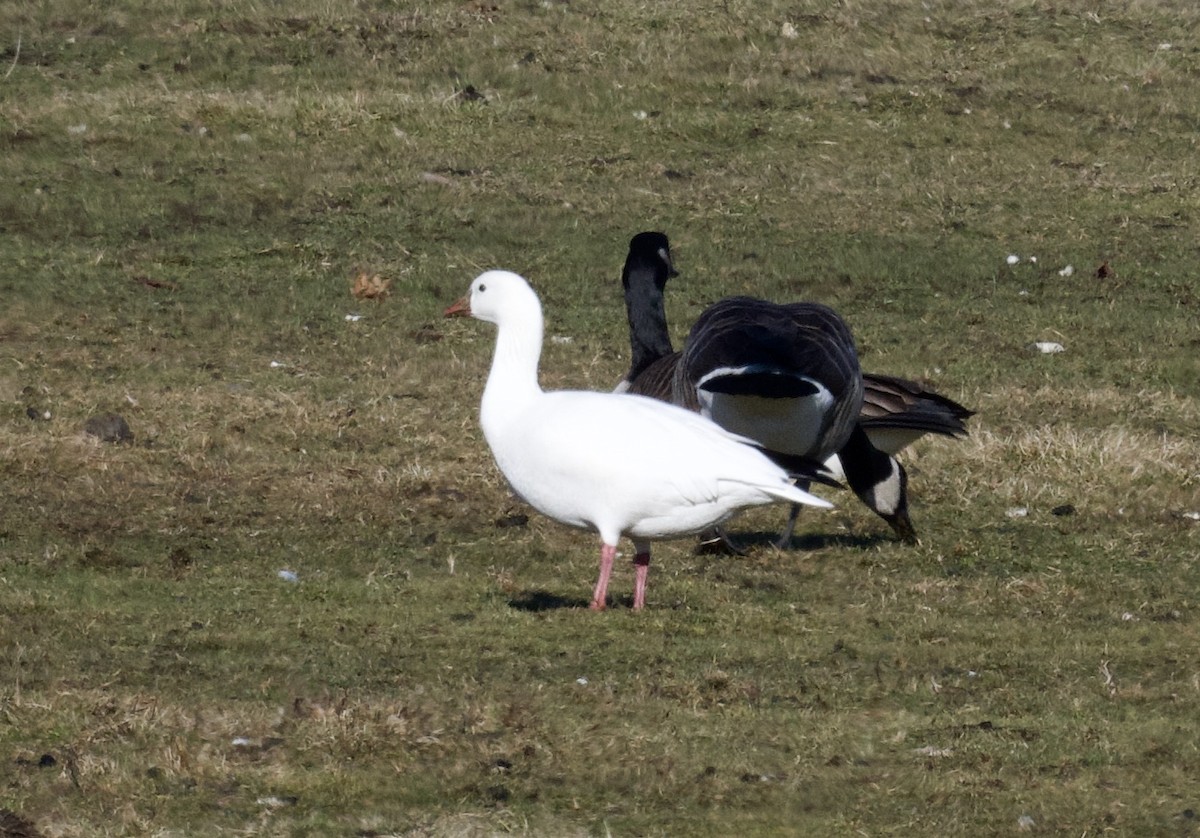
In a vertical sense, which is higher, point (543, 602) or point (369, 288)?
point (369, 288)

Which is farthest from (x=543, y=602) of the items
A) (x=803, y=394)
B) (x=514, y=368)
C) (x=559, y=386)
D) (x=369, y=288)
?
(x=369, y=288)

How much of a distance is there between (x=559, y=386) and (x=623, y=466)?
14.3 feet

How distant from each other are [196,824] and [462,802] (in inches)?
29.5

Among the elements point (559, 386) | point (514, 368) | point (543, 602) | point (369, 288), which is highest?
point (369, 288)

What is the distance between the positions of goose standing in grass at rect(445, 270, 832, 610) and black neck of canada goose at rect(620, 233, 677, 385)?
10.0ft

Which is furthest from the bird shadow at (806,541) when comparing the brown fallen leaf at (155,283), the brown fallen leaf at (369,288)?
the brown fallen leaf at (155,283)

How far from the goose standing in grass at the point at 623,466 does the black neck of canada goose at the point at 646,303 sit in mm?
3056

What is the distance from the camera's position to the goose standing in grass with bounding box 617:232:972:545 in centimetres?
742

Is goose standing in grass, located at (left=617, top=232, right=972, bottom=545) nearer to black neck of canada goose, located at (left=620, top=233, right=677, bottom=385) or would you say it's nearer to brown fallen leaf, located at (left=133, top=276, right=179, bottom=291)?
black neck of canada goose, located at (left=620, top=233, right=677, bottom=385)

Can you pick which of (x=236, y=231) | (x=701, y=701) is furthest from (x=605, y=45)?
(x=701, y=701)

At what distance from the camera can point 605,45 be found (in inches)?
653

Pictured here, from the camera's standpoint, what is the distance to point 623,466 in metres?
6.65

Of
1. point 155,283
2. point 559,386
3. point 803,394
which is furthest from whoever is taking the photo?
point 155,283

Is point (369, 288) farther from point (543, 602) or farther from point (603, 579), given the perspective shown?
point (603, 579)
